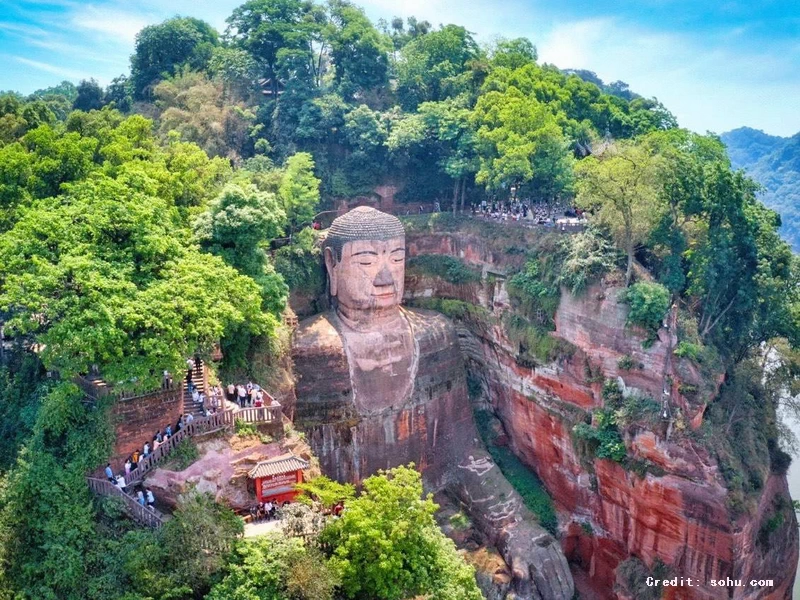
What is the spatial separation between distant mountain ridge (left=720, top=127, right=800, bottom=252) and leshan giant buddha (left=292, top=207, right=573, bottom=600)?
94.6 metres

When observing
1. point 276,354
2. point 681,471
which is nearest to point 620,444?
point 681,471

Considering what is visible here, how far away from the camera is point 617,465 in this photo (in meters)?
29.3

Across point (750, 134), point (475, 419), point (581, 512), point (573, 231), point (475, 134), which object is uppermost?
point (750, 134)

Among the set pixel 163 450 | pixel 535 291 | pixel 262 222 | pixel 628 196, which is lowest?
pixel 163 450

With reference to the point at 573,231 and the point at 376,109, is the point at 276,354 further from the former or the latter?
the point at 376,109

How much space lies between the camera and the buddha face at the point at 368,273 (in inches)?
1240

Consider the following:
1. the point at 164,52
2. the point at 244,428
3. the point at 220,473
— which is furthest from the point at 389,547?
the point at 164,52

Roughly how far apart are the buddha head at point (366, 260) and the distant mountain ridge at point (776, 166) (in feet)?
313

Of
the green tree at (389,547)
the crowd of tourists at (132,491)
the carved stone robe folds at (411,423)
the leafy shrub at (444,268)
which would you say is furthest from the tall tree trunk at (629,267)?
the crowd of tourists at (132,491)

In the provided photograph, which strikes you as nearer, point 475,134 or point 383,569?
point 383,569

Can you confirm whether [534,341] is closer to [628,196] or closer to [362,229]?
[628,196]

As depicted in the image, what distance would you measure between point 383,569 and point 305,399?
1153 centimetres

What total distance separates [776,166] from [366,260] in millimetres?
126599

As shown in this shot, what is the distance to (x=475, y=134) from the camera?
37406 mm
